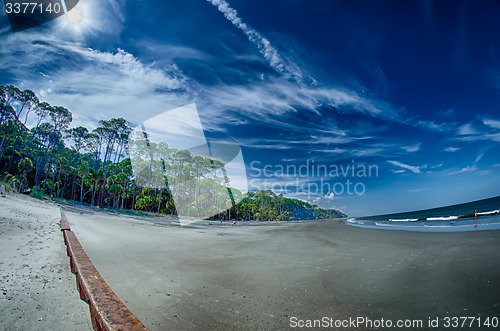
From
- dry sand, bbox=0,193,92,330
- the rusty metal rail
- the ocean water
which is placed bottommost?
the ocean water

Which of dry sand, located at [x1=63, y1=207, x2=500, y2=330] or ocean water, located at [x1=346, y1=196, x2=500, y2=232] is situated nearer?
dry sand, located at [x1=63, y1=207, x2=500, y2=330]

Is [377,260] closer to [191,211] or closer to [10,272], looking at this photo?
[10,272]

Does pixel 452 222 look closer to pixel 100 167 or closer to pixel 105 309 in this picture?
pixel 105 309

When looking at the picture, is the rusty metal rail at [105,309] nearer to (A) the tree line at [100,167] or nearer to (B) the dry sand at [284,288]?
(B) the dry sand at [284,288]

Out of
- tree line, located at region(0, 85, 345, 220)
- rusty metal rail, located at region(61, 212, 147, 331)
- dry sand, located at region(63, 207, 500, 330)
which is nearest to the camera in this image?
rusty metal rail, located at region(61, 212, 147, 331)

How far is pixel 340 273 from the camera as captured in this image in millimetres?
5570

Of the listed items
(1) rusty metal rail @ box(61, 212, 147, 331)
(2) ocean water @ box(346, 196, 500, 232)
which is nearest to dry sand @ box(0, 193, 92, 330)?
(1) rusty metal rail @ box(61, 212, 147, 331)

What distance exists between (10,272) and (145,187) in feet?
159

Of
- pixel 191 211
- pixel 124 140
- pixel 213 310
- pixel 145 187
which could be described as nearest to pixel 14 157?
pixel 124 140

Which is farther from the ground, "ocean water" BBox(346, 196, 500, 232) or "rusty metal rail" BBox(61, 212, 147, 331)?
"rusty metal rail" BBox(61, 212, 147, 331)

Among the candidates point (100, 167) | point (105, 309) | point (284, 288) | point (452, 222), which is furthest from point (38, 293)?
point (100, 167)

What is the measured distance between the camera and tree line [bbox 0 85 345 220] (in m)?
36.9

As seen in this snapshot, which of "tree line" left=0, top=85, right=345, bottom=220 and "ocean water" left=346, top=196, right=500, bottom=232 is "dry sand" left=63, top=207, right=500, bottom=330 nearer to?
"ocean water" left=346, top=196, right=500, bottom=232

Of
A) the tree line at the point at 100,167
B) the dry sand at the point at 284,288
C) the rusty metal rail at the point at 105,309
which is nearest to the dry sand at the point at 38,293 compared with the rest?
the rusty metal rail at the point at 105,309
